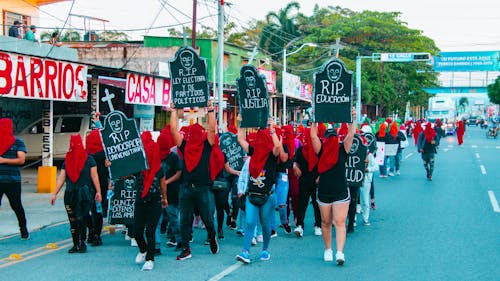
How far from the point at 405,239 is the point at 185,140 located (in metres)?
3.90

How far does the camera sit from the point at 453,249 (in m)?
9.12

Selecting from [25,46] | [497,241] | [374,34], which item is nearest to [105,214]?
[497,241]

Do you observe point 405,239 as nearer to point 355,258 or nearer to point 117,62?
point 355,258

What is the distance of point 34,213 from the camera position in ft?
42.8

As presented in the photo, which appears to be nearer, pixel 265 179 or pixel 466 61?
pixel 265 179

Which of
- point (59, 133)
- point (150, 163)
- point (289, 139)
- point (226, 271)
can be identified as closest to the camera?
point (226, 271)


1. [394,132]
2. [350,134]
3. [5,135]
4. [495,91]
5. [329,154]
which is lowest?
[394,132]

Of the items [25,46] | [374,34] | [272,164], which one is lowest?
[272,164]

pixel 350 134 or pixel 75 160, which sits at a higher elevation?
pixel 350 134

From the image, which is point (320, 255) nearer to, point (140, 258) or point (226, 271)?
point (226, 271)

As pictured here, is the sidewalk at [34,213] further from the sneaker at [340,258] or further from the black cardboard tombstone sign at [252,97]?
the sneaker at [340,258]

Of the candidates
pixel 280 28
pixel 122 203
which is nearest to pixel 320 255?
pixel 122 203

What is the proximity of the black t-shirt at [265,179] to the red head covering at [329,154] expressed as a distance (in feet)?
2.21

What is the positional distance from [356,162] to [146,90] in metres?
11.8
